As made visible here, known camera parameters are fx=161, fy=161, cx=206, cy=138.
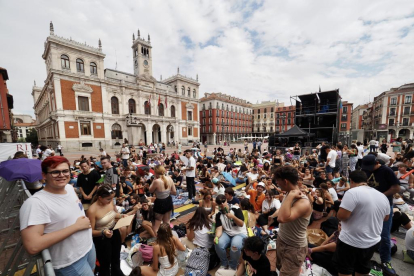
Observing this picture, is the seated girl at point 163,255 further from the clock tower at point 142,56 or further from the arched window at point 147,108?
the clock tower at point 142,56

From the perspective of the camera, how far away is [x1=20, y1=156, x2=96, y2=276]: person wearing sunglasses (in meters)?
1.31

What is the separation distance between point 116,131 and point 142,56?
1811cm

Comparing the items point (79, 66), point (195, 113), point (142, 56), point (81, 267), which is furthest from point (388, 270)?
point (142, 56)

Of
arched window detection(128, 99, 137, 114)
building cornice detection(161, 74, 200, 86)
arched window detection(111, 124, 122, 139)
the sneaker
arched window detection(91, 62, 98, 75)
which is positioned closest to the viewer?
the sneaker

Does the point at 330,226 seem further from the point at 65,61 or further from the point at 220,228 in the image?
the point at 65,61

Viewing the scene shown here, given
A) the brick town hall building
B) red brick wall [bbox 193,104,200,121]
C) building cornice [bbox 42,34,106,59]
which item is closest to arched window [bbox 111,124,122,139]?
the brick town hall building

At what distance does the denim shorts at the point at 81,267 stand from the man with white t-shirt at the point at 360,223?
3.05 metres

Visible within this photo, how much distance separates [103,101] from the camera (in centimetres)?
2736

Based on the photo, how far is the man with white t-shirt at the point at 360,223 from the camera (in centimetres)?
199

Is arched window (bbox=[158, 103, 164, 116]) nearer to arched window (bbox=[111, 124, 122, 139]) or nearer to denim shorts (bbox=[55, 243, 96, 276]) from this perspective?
arched window (bbox=[111, 124, 122, 139])

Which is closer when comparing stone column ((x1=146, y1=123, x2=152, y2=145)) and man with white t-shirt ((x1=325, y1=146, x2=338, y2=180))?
man with white t-shirt ((x1=325, y1=146, x2=338, y2=180))

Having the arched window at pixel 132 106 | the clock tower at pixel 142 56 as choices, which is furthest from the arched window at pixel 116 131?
the clock tower at pixel 142 56

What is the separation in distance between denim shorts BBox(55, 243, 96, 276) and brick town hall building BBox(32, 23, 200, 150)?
23.6 m

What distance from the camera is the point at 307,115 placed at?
18.7 m
